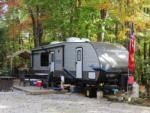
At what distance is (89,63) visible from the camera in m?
18.4

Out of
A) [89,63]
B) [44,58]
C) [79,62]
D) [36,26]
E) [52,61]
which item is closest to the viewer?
[89,63]

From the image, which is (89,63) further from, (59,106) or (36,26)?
(36,26)

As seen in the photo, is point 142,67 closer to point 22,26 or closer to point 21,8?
point 21,8

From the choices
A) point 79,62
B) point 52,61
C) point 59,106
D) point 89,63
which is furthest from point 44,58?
point 59,106

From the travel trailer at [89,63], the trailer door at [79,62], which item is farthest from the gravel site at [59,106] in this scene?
the trailer door at [79,62]

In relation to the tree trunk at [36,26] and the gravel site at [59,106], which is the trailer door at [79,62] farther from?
the tree trunk at [36,26]

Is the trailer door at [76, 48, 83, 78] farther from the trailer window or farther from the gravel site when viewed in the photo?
the trailer window

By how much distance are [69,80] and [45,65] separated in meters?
3.25

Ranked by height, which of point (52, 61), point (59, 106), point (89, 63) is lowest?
point (59, 106)

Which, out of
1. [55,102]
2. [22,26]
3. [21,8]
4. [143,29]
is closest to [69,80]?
[55,102]

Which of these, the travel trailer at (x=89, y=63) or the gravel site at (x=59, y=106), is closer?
the gravel site at (x=59, y=106)

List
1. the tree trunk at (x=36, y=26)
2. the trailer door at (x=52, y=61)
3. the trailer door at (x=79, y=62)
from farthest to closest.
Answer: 1. the tree trunk at (x=36, y=26)
2. the trailer door at (x=52, y=61)
3. the trailer door at (x=79, y=62)

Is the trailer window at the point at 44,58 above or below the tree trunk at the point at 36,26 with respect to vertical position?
below

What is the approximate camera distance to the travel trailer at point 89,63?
17.8 m
